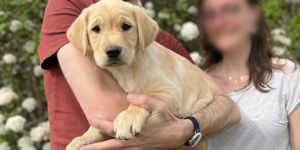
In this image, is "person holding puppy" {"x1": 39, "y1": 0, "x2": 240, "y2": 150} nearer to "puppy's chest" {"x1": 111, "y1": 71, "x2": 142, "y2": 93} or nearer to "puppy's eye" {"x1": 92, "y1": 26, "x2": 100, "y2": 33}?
"puppy's chest" {"x1": 111, "y1": 71, "x2": 142, "y2": 93}

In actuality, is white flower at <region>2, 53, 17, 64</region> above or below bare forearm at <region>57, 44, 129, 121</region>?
below

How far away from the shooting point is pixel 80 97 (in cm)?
192

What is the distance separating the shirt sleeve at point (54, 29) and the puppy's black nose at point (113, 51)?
38 centimetres

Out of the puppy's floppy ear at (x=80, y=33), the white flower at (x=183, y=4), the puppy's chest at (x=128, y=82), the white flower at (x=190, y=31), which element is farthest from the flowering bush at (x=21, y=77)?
the white flower at (x=183, y=4)

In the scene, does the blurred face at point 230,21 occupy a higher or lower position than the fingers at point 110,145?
higher

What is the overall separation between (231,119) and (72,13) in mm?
1747

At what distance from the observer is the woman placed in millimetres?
2908

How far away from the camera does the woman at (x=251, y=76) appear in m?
2.91

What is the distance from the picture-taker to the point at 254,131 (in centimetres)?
289

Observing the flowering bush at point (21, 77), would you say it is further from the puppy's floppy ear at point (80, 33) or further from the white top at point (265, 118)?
the white top at point (265, 118)

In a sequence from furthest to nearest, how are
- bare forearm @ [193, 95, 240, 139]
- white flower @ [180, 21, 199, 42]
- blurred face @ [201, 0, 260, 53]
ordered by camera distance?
1. white flower @ [180, 21, 199, 42]
2. blurred face @ [201, 0, 260, 53]
3. bare forearm @ [193, 95, 240, 139]

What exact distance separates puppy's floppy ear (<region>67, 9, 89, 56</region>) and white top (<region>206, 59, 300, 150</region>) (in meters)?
1.82

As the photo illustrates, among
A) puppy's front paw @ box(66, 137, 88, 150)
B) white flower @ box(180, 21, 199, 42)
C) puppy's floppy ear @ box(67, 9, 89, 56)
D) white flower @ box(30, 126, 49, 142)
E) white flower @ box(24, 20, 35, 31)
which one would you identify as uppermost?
puppy's floppy ear @ box(67, 9, 89, 56)

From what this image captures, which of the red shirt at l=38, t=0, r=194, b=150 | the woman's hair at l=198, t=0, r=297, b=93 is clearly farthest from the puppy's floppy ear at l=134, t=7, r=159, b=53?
the woman's hair at l=198, t=0, r=297, b=93
